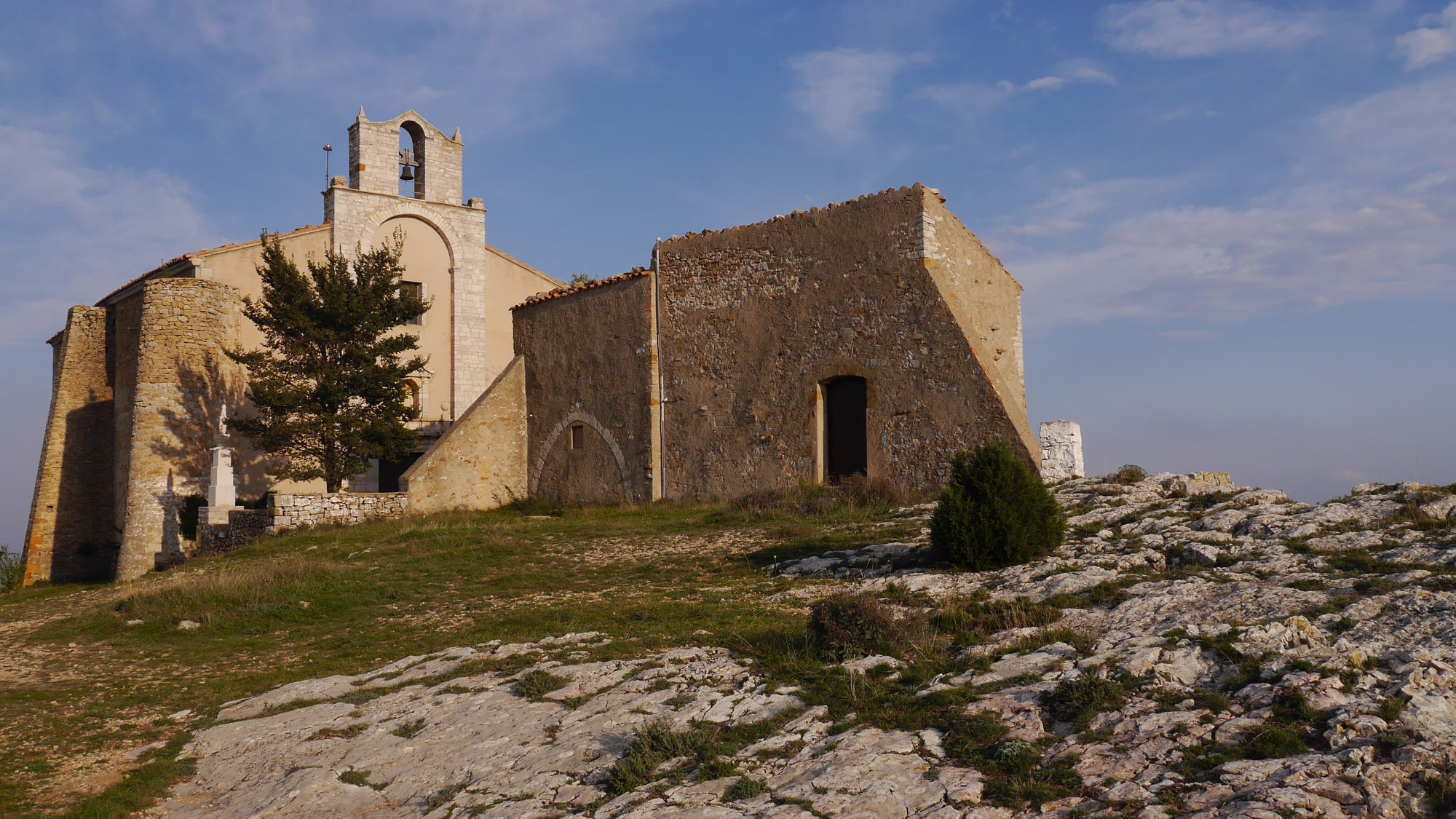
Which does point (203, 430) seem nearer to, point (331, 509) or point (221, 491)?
point (221, 491)

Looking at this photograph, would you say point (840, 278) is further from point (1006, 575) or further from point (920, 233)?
point (1006, 575)

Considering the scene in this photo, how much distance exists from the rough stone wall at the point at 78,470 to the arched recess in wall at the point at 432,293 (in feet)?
27.2

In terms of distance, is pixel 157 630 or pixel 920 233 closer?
pixel 157 630

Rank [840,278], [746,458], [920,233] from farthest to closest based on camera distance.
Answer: [746,458] < [840,278] < [920,233]

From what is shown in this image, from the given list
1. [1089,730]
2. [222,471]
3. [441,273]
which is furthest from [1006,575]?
[441,273]

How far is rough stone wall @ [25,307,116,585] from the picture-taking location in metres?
25.5

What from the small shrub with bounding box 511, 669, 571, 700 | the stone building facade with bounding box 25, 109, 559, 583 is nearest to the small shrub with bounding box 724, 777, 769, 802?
the small shrub with bounding box 511, 669, 571, 700

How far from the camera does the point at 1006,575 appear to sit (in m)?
8.70

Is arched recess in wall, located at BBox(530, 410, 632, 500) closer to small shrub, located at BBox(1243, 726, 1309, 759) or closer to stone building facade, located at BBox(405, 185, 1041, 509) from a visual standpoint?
stone building facade, located at BBox(405, 185, 1041, 509)

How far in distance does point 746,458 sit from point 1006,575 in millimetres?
8665

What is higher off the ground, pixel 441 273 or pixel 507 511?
pixel 441 273

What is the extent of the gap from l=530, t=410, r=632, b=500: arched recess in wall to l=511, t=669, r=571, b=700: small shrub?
461 inches

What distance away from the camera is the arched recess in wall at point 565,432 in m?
19.0

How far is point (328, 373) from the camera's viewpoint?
20.0m
